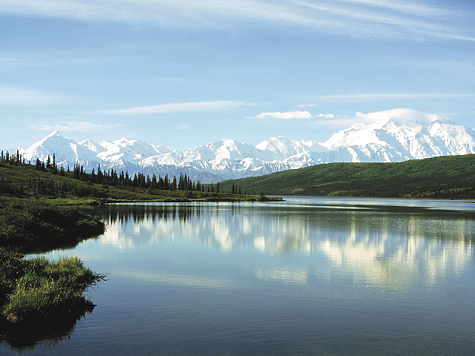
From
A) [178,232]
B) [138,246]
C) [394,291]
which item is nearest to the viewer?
[394,291]

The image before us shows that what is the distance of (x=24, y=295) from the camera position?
19.8m

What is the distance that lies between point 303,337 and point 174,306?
→ 7802 millimetres

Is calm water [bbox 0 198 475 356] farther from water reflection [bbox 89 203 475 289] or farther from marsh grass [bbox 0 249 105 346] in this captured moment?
marsh grass [bbox 0 249 105 346]

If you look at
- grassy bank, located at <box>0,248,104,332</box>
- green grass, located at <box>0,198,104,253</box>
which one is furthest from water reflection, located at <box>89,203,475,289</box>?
grassy bank, located at <box>0,248,104,332</box>

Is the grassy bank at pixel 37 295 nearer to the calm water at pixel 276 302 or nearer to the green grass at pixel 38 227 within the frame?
the calm water at pixel 276 302

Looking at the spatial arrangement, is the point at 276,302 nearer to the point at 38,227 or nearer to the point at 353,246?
the point at 353,246

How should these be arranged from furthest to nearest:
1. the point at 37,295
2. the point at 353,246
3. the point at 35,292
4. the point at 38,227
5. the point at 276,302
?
the point at 353,246 < the point at 38,227 < the point at 276,302 < the point at 35,292 < the point at 37,295

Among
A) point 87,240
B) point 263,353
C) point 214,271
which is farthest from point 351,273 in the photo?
point 87,240

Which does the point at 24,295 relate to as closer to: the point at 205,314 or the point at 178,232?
the point at 205,314

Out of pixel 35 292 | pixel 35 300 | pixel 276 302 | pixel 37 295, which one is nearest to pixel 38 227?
pixel 35 292

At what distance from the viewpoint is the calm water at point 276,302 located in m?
18.0

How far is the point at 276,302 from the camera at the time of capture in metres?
24.6

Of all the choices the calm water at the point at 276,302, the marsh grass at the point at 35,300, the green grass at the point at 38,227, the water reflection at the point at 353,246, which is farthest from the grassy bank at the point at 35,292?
the water reflection at the point at 353,246

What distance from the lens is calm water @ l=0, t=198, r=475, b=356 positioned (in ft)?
59.2
